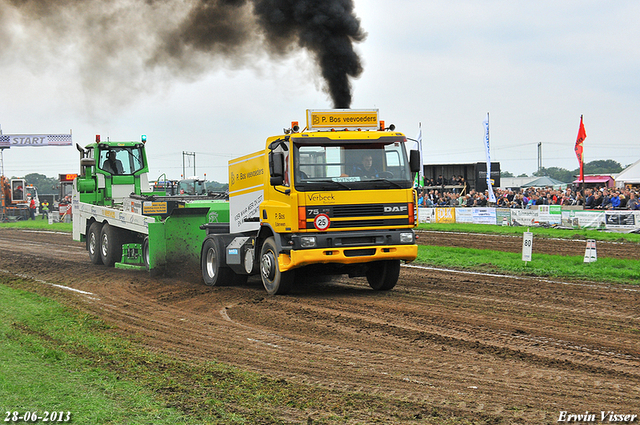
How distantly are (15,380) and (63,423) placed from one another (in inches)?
59.3

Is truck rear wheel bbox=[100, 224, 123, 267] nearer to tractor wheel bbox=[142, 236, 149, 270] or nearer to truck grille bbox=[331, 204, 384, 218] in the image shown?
tractor wheel bbox=[142, 236, 149, 270]

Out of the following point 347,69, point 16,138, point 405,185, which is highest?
point 16,138

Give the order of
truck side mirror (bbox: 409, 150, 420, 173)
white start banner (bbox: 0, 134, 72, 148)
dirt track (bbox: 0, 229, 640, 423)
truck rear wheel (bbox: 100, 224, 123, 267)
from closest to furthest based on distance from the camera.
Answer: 1. dirt track (bbox: 0, 229, 640, 423)
2. truck side mirror (bbox: 409, 150, 420, 173)
3. truck rear wheel (bbox: 100, 224, 123, 267)
4. white start banner (bbox: 0, 134, 72, 148)

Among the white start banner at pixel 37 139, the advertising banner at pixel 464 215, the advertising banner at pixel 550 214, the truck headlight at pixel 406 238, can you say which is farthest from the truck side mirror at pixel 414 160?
the white start banner at pixel 37 139

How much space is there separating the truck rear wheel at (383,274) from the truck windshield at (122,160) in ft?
30.5

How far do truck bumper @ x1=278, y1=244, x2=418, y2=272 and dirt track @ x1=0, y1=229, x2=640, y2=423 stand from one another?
0.71m

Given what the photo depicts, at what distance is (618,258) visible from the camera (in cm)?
1730

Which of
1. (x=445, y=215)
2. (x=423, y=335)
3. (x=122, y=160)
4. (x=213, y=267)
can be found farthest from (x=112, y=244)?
(x=445, y=215)

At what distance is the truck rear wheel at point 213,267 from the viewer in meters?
13.3

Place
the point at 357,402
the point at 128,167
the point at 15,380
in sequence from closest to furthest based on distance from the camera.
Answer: the point at 357,402
the point at 15,380
the point at 128,167

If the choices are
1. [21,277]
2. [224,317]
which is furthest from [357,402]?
[21,277]

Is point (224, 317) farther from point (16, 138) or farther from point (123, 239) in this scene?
point (16, 138)

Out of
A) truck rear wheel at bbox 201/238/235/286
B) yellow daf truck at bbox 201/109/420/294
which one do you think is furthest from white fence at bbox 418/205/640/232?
truck rear wheel at bbox 201/238/235/286

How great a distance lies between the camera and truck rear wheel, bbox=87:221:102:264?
60.0ft
